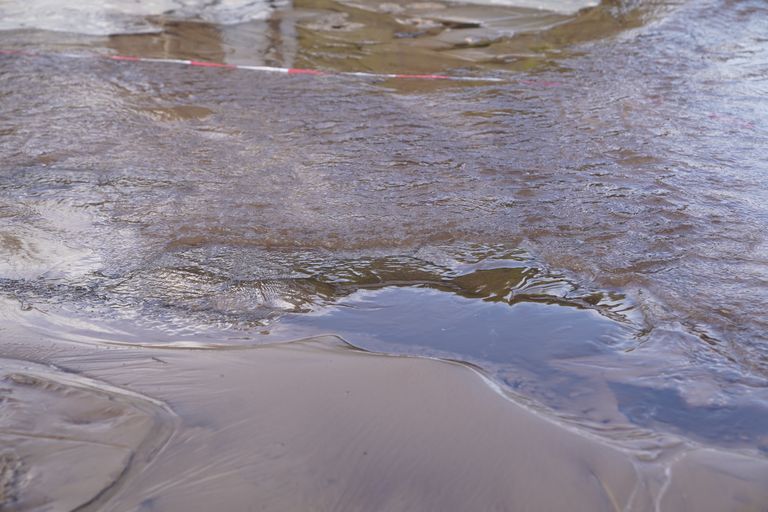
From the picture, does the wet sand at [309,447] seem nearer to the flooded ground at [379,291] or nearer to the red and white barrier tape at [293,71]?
the flooded ground at [379,291]

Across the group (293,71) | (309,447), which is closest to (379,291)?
(309,447)

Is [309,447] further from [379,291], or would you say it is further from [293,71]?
[293,71]

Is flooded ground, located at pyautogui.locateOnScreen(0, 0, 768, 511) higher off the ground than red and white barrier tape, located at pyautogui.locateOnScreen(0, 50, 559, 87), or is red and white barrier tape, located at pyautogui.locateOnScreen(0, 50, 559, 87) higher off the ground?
red and white barrier tape, located at pyautogui.locateOnScreen(0, 50, 559, 87)

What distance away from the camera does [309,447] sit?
7.84 ft

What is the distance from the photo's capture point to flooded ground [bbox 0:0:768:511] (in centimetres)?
231

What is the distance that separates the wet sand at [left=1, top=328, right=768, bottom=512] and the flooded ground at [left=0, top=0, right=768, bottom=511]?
0.03ft

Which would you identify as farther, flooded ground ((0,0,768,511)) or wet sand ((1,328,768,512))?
flooded ground ((0,0,768,511))

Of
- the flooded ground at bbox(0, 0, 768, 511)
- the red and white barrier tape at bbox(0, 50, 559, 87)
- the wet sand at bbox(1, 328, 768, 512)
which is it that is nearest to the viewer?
the wet sand at bbox(1, 328, 768, 512)

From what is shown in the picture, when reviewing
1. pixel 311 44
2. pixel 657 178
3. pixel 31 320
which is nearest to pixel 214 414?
pixel 31 320

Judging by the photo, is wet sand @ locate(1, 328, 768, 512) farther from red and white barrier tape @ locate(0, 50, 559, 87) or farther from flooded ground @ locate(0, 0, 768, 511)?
red and white barrier tape @ locate(0, 50, 559, 87)

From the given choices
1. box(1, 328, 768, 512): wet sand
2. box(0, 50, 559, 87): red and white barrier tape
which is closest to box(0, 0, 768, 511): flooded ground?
box(1, 328, 768, 512): wet sand

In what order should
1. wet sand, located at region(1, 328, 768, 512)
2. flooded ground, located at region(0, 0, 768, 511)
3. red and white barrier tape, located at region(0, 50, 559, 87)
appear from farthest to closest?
red and white barrier tape, located at region(0, 50, 559, 87) → flooded ground, located at region(0, 0, 768, 511) → wet sand, located at region(1, 328, 768, 512)

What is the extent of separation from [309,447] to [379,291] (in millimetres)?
1106

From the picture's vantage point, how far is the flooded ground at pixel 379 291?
2311mm
